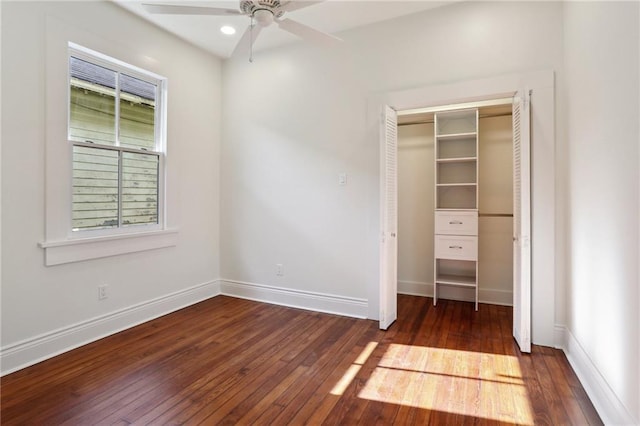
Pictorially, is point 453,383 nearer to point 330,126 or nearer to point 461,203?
point 461,203

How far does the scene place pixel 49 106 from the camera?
2555mm

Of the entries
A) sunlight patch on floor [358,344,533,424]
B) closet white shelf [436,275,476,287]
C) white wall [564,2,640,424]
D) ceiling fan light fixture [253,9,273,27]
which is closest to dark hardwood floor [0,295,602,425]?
sunlight patch on floor [358,344,533,424]

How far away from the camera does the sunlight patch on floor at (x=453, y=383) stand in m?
1.95

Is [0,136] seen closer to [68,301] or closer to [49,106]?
[49,106]

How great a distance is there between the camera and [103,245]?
2.93 m

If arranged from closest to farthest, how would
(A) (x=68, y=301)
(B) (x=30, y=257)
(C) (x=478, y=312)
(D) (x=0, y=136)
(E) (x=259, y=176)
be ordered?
(D) (x=0, y=136) < (B) (x=30, y=257) < (A) (x=68, y=301) < (C) (x=478, y=312) < (E) (x=259, y=176)

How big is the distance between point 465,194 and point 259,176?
2517 millimetres

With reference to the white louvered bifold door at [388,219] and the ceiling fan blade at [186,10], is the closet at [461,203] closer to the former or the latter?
the white louvered bifold door at [388,219]

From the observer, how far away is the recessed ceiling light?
342 cm

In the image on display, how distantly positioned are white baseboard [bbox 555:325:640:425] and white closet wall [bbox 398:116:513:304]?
1345mm

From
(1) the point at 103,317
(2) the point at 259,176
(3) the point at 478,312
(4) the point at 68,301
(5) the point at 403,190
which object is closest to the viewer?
(4) the point at 68,301

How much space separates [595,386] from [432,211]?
2558mm

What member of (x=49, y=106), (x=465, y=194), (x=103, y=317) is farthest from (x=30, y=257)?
(x=465, y=194)

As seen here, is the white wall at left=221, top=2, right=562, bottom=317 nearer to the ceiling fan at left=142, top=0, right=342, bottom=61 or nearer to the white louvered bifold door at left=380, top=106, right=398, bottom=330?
the white louvered bifold door at left=380, top=106, right=398, bottom=330
